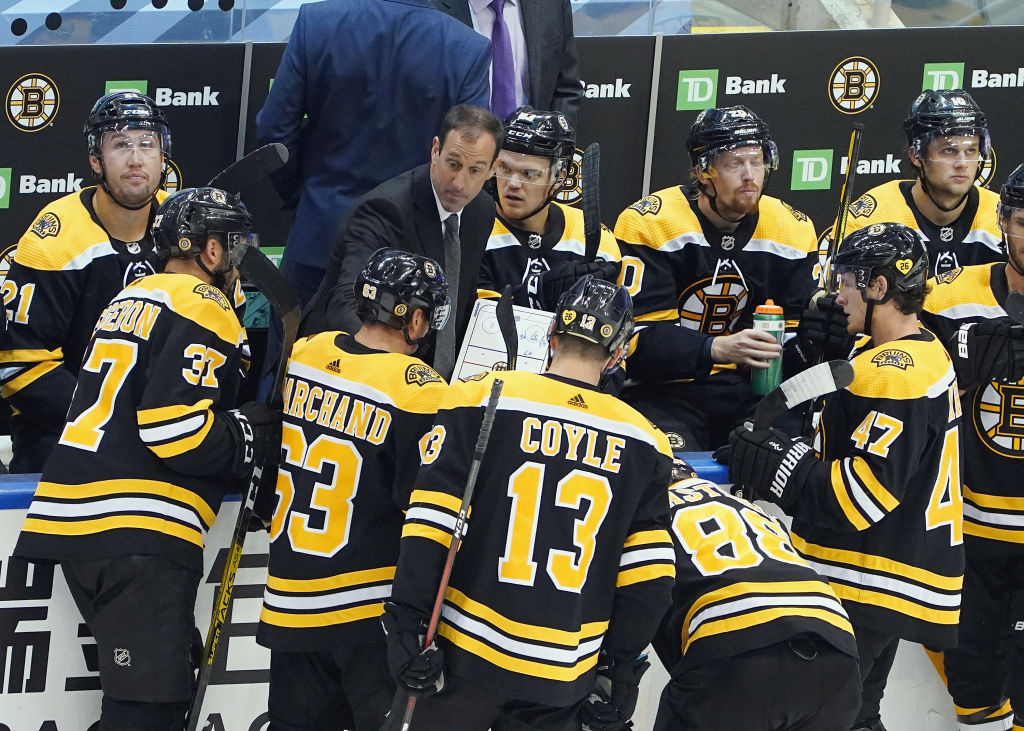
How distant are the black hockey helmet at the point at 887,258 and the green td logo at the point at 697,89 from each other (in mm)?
1726

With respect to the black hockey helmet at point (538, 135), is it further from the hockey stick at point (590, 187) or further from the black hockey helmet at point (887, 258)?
the black hockey helmet at point (887, 258)

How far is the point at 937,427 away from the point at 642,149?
2.24 m

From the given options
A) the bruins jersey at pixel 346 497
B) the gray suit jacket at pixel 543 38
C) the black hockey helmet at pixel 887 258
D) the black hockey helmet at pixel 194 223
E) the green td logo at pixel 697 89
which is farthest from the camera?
the green td logo at pixel 697 89

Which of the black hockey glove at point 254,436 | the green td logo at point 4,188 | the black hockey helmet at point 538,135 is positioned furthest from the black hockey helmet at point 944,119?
the green td logo at point 4,188

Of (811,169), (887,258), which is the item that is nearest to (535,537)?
(887,258)

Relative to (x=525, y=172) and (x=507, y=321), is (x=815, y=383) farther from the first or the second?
(x=525, y=172)

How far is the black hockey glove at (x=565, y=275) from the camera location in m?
4.26

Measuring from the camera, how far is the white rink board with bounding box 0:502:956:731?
11.9 ft

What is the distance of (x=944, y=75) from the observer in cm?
550

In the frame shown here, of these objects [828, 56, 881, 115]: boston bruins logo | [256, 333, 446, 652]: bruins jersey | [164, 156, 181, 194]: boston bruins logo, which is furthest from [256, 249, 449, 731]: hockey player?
[828, 56, 881, 115]: boston bruins logo

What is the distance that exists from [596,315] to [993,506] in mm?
1716

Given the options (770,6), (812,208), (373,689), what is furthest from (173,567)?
(770,6)

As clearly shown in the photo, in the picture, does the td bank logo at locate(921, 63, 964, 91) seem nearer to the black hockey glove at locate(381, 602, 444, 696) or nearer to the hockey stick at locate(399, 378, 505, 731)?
the hockey stick at locate(399, 378, 505, 731)

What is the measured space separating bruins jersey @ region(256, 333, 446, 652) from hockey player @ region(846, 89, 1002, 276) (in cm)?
221
